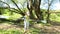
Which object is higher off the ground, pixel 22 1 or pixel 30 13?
pixel 22 1

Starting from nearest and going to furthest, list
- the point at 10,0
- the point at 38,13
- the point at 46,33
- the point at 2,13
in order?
1. the point at 46,33
2. the point at 10,0
3. the point at 38,13
4. the point at 2,13

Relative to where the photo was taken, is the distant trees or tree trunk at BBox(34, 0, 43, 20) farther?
tree trunk at BBox(34, 0, 43, 20)

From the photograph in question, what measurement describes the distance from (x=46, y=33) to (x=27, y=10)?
3335mm

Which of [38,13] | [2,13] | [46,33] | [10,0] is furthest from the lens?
[2,13]

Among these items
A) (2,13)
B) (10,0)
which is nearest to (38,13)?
(10,0)

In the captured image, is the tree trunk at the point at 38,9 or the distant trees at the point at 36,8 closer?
the distant trees at the point at 36,8

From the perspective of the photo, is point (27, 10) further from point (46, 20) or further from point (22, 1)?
point (46, 20)

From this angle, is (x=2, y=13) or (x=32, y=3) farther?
(x=2, y=13)

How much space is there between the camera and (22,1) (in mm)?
9273

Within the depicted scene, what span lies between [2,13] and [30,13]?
298 cm

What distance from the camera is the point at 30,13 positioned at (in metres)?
9.43

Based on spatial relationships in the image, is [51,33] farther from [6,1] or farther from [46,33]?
[6,1]

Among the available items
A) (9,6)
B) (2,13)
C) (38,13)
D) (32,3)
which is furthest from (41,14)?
(2,13)

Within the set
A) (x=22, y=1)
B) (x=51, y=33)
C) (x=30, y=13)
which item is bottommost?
(x=51, y=33)
